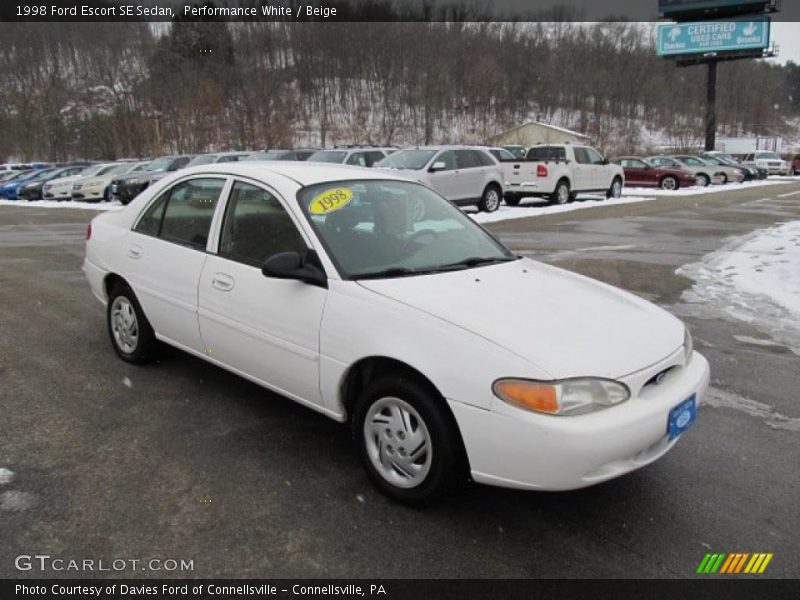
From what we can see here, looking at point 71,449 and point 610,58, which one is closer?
point 71,449

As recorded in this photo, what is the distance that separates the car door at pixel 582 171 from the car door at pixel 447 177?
5765 millimetres

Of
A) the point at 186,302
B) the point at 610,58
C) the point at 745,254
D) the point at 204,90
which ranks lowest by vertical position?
the point at 745,254

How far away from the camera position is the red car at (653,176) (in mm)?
30188

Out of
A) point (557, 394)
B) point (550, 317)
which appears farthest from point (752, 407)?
point (557, 394)

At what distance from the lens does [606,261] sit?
9844 millimetres

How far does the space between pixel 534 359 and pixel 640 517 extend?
1009 millimetres

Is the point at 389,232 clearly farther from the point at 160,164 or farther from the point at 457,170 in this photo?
the point at 160,164

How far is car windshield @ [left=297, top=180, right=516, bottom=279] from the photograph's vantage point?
11.4 feet

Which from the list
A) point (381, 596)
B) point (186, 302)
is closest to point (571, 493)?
point (381, 596)

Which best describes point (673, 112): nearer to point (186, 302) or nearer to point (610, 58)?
point (610, 58)

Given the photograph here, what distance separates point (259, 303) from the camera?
11.8 feet

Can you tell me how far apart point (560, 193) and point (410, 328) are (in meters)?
18.3

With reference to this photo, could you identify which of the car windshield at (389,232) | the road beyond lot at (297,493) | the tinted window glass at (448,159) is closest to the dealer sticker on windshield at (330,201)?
the car windshield at (389,232)

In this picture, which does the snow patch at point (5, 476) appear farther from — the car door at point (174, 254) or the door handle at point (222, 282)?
the door handle at point (222, 282)
